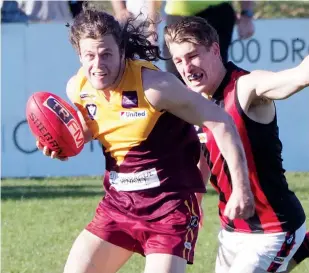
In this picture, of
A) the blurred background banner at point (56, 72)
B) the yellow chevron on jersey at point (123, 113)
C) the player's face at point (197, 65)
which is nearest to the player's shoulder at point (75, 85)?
the yellow chevron on jersey at point (123, 113)

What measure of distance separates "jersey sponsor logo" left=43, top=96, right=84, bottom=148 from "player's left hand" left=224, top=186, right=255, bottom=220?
2.81 feet

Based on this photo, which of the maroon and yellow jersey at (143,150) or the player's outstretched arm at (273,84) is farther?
the maroon and yellow jersey at (143,150)

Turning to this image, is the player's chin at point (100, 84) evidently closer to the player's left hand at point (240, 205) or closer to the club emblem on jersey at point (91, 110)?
the club emblem on jersey at point (91, 110)

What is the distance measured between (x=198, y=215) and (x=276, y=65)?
20.1 ft

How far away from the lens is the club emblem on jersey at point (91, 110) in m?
5.02

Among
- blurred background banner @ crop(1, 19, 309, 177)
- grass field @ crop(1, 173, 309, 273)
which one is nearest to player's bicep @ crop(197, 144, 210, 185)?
grass field @ crop(1, 173, 309, 273)

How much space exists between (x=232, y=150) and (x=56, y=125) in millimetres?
916

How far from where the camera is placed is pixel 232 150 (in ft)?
15.2

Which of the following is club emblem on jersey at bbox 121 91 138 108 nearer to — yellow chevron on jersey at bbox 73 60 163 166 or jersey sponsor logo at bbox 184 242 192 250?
yellow chevron on jersey at bbox 73 60 163 166

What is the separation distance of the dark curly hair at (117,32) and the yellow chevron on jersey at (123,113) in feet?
0.40

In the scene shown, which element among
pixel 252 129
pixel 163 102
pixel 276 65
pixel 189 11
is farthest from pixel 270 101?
pixel 276 65

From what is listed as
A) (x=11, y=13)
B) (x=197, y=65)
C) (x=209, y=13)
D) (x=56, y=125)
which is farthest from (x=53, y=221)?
(x=11, y=13)

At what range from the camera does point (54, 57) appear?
35.8 feet

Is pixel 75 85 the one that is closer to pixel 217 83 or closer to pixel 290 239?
pixel 217 83
